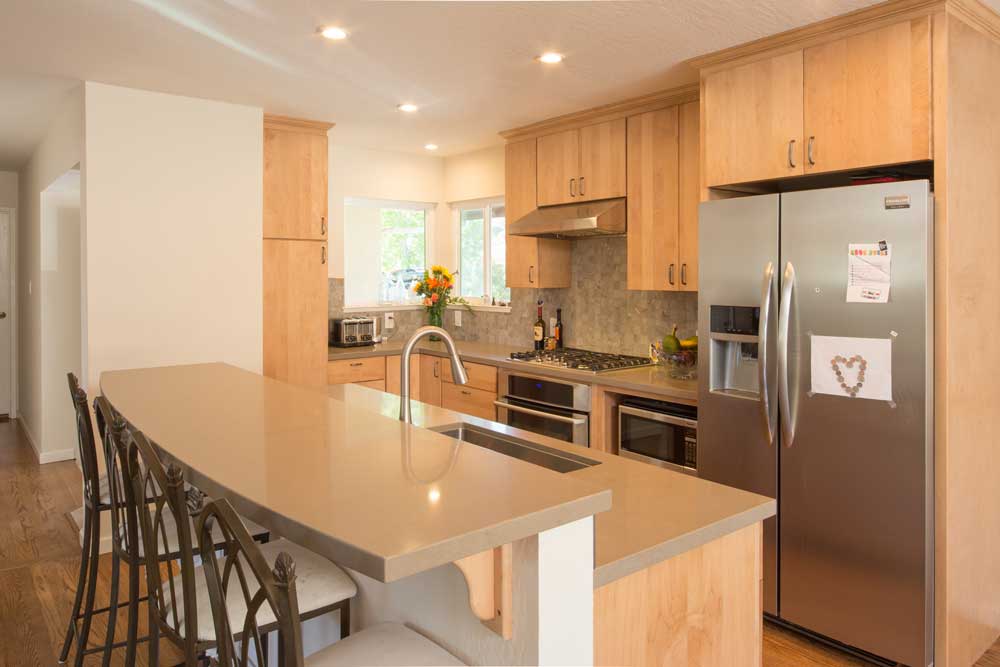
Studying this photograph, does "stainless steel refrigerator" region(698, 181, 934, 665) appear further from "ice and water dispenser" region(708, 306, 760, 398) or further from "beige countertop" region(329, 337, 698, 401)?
"beige countertop" region(329, 337, 698, 401)

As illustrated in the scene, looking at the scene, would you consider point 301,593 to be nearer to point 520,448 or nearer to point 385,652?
point 385,652

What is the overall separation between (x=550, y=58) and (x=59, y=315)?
431 cm

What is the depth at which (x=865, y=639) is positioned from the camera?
255 cm

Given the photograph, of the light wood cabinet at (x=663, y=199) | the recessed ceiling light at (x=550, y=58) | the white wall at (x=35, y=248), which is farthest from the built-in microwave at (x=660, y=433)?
the white wall at (x=35, y=248)

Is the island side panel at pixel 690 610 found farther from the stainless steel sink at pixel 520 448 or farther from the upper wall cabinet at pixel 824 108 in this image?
the upper wall cabinet at pixel 824 108

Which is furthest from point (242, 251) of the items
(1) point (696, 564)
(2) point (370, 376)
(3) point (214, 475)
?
(1) point (696, 564)

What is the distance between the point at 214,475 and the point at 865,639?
2.37m

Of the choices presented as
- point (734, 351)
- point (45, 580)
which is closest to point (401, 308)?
point (45, 580)

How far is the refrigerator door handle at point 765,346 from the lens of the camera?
2.68 m

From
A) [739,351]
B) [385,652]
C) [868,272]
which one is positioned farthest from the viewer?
[739,351]

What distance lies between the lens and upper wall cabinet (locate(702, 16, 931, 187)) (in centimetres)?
243

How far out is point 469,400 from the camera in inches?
181

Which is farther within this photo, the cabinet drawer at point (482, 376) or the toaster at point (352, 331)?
the toaster at point (352, 331)

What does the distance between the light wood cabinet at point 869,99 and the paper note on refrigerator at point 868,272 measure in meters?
0.33
